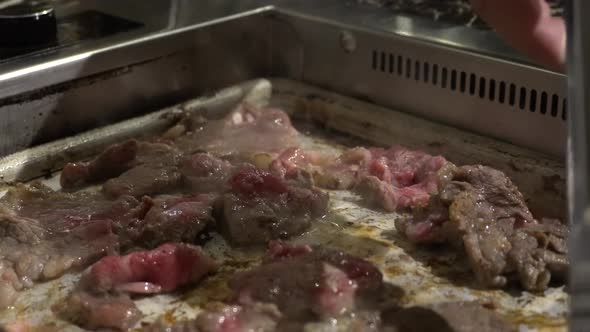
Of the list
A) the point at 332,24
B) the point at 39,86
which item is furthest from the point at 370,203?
the point at 39,86

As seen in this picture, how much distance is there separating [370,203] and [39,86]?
1054 millimetres

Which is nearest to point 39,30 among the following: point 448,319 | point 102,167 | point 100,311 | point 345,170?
point 102,167

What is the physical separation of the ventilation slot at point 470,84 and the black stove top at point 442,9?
0.78 feet

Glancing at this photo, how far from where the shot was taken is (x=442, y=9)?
2.88 meters

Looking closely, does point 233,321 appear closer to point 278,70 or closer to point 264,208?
point 264,208

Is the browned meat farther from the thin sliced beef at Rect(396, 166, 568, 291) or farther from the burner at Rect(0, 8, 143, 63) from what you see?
the burner at Rect(0, 8, 143, 63)

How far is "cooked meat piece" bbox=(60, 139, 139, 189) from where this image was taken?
7.67ft

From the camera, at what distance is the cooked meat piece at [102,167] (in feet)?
7.67

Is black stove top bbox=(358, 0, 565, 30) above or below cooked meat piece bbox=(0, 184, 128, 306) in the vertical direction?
above

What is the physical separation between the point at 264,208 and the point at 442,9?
1224 mm

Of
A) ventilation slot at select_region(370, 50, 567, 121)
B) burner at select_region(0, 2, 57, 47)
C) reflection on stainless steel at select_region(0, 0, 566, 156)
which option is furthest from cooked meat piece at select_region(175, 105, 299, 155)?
burner at select_region(0, 2, 57, 47)

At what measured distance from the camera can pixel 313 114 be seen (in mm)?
2824

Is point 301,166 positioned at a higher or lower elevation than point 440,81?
lower

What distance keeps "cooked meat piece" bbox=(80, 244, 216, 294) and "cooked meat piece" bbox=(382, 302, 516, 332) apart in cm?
46
